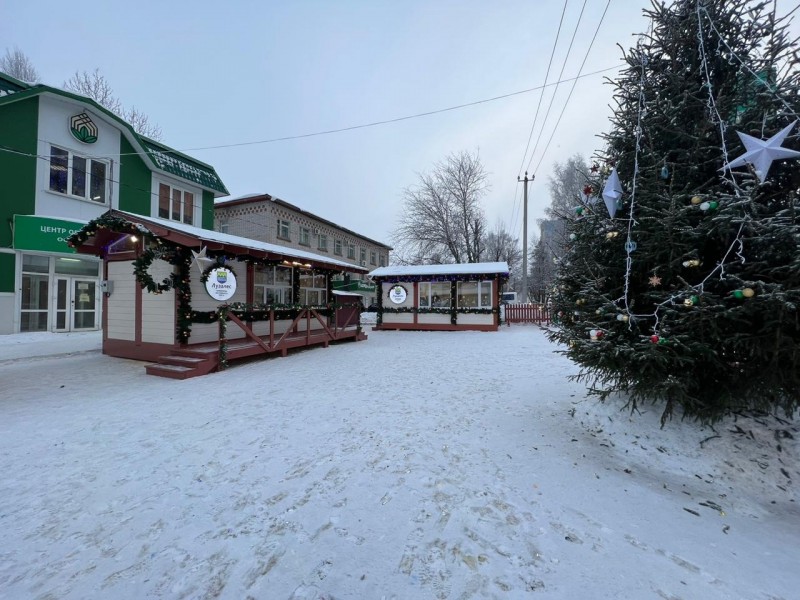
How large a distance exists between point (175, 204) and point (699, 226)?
18956 millimetres

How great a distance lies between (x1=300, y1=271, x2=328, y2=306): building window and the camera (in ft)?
36.8

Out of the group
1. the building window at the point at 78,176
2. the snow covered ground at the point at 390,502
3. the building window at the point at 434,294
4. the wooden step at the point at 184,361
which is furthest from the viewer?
the building window at the point at 434,294

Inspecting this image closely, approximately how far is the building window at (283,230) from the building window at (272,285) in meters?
12.8

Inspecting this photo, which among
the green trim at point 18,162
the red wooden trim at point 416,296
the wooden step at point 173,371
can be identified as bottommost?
the wooden step at point 173,371

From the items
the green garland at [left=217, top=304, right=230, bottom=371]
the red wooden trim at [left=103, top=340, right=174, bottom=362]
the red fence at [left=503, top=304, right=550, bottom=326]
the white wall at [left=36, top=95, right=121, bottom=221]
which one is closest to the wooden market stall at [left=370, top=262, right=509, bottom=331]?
the red fence at [left=503, top=304, right=550, bottom=326]

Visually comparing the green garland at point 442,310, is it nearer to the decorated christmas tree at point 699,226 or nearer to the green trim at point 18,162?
the decorated christmas tree at point 699,226

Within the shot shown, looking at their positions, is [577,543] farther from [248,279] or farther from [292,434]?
[248,279]

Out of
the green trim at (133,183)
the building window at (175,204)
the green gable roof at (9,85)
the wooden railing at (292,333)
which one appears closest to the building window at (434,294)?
the wooden railing at (292,333)

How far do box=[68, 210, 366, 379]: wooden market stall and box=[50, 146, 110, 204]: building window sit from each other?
266 inches

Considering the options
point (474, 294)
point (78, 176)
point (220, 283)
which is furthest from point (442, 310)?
point (78, 176)

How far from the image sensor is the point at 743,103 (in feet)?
10.1

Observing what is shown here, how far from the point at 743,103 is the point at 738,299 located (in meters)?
1.87

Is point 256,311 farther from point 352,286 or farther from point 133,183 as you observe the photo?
point 352,286

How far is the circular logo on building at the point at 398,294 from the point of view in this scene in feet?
53.3
